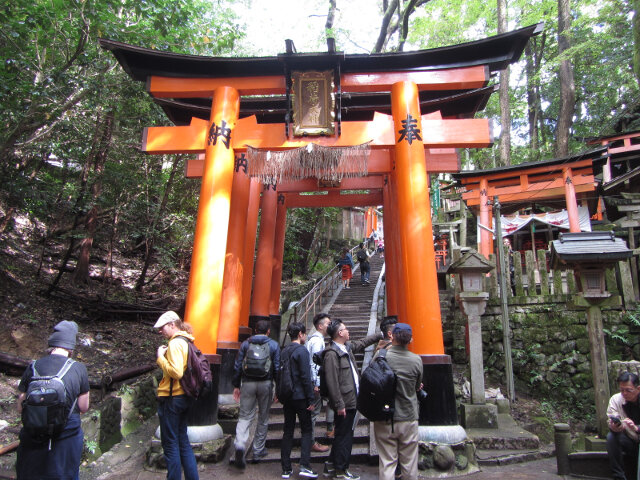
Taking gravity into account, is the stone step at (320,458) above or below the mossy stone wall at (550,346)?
below

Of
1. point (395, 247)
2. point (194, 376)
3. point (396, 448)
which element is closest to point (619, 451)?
point (396, 448)

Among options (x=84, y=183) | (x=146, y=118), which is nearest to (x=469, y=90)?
(x=146, y=118)

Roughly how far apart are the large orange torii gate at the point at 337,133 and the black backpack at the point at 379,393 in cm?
190

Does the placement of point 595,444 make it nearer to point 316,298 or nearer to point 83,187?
point 316,298

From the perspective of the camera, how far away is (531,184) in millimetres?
14344

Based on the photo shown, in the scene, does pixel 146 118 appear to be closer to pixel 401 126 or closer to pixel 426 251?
pixel 401 126

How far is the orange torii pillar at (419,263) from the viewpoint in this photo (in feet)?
18.5

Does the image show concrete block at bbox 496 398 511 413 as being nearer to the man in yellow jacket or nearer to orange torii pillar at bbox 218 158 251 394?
orange torii pillar at bbox 218 158 251 394

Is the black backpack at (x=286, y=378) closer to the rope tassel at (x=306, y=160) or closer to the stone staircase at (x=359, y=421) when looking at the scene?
the stone staircase at (x=359, y=421)

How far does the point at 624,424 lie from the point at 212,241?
5.45 metres

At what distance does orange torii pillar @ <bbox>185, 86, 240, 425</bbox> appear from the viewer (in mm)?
5973

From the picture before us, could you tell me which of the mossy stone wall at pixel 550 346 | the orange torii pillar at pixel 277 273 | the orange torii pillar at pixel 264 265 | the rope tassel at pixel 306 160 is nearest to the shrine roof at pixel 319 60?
the rope tassel at pixel 306 160

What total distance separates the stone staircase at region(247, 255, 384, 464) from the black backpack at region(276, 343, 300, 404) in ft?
4.08

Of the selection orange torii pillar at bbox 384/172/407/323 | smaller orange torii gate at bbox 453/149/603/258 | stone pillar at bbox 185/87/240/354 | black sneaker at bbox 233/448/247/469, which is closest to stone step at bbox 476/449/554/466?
orange torii pillar at bbox 384/172/407/323
